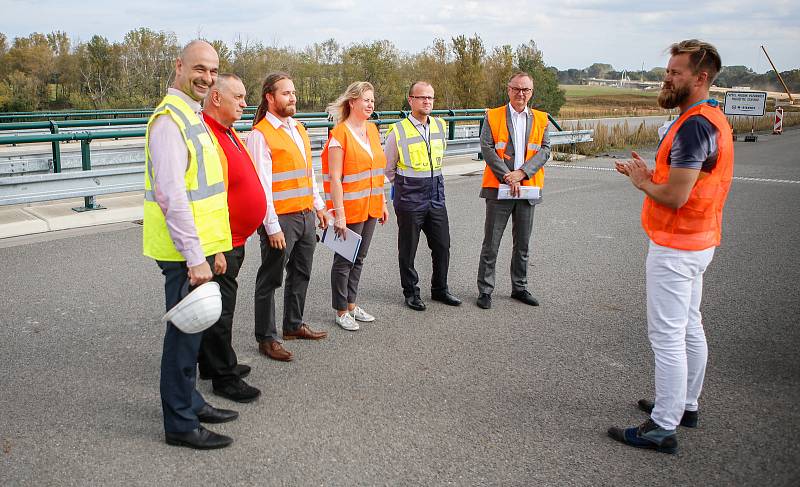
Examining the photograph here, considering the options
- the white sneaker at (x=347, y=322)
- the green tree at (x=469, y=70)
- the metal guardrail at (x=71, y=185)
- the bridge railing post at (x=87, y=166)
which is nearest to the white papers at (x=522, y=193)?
the white sneaker at (x=347, y=322)

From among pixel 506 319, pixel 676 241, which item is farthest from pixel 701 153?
pixel 506 319

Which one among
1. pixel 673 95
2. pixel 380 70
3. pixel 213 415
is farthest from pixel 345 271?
pixel 380 70

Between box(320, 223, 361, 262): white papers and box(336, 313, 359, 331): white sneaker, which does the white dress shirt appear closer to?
box(320, 223, 361, 262): white papers

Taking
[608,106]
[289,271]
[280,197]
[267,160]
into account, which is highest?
[608,106]

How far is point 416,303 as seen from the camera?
567cm

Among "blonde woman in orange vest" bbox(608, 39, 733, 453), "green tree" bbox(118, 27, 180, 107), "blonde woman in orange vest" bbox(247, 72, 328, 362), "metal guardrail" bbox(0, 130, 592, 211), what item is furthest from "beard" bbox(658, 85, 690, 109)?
"green tree" bbox(118, 27, 180, 107)

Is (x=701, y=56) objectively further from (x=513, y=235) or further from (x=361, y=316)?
(x=361, y=316)

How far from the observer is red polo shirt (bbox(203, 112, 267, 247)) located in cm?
368

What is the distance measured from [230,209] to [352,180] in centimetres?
143

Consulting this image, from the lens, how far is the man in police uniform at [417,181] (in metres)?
5.51

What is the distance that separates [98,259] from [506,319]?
4170 millimetres

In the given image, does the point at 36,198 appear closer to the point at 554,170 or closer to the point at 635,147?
the point at 554,170

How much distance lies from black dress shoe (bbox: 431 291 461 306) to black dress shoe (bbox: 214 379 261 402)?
7.26ft

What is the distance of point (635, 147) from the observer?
2061 centimetres
